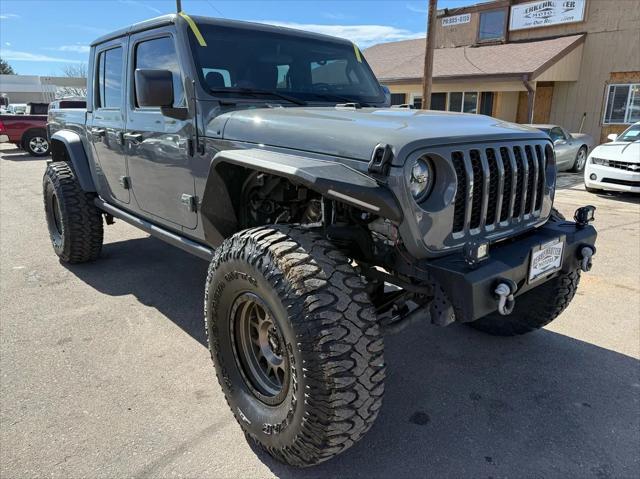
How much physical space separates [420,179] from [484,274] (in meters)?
0.48

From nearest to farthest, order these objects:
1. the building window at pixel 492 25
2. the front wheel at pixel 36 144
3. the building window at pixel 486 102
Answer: the front wheel at pixel 36 144
the building window at pixel 486 102
the building window at pixel 492 25

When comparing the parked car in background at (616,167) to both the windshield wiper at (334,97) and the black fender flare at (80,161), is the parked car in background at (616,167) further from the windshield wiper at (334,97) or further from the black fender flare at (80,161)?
the black fender flare at (80,161)

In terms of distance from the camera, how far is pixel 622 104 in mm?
16453

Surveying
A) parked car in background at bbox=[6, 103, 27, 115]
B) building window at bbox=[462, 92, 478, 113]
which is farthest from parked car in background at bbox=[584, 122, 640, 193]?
parked car in background at bbox=[6, 103, 27, 115]

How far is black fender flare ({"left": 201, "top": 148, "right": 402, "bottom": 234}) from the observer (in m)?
1.97

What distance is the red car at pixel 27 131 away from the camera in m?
16.3

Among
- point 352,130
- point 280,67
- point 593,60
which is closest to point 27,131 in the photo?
point 280,67

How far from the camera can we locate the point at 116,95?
4.05 metres

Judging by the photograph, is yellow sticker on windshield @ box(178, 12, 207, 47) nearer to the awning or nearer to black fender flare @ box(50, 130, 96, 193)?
black fender flare @ box(50, 130, 96, 193)

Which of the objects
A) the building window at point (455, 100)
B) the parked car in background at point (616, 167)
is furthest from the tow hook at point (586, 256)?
the building window at point (455, 100)

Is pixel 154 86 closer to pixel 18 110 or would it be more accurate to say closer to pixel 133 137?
pixel 133 137

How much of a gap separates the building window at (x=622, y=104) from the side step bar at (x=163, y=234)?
17.3m

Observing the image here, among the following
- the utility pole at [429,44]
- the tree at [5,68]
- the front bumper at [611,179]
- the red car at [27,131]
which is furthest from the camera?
the tree at [5,68]

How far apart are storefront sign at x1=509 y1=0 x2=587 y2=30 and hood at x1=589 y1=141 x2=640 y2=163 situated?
9.82 meters
